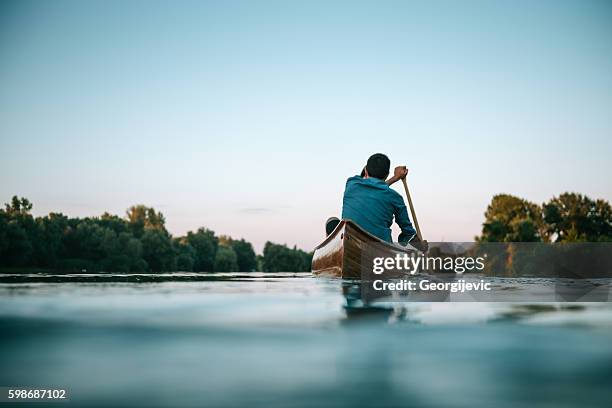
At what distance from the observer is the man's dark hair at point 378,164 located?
9.12m

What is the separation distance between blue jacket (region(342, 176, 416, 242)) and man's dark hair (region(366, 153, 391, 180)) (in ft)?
1.04

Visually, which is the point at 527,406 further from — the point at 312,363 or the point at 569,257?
the point at 569,257

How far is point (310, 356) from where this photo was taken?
2.38 metres

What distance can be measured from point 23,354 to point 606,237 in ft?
221

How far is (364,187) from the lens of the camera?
8.88 metres

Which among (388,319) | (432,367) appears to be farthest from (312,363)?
(388,319)

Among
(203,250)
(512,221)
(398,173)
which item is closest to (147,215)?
(203,250)

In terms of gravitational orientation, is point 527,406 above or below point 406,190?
below

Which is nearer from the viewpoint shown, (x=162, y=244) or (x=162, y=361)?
(x=162, y=361)

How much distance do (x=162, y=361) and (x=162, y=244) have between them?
8282 cm

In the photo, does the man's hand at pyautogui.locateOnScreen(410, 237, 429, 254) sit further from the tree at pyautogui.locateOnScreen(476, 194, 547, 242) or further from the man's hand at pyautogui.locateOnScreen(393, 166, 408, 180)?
the tree at pyautogui.locateOnScreen(476, 194, 547, 242)

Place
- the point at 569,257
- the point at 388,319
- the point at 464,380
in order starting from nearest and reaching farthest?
1. the point at 464,380
2. the point at 388,319
3. the point at 569,257

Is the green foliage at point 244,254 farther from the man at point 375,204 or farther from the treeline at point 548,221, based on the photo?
the man at point 375,204

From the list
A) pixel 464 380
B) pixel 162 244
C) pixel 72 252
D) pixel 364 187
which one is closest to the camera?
pixel 464 380
